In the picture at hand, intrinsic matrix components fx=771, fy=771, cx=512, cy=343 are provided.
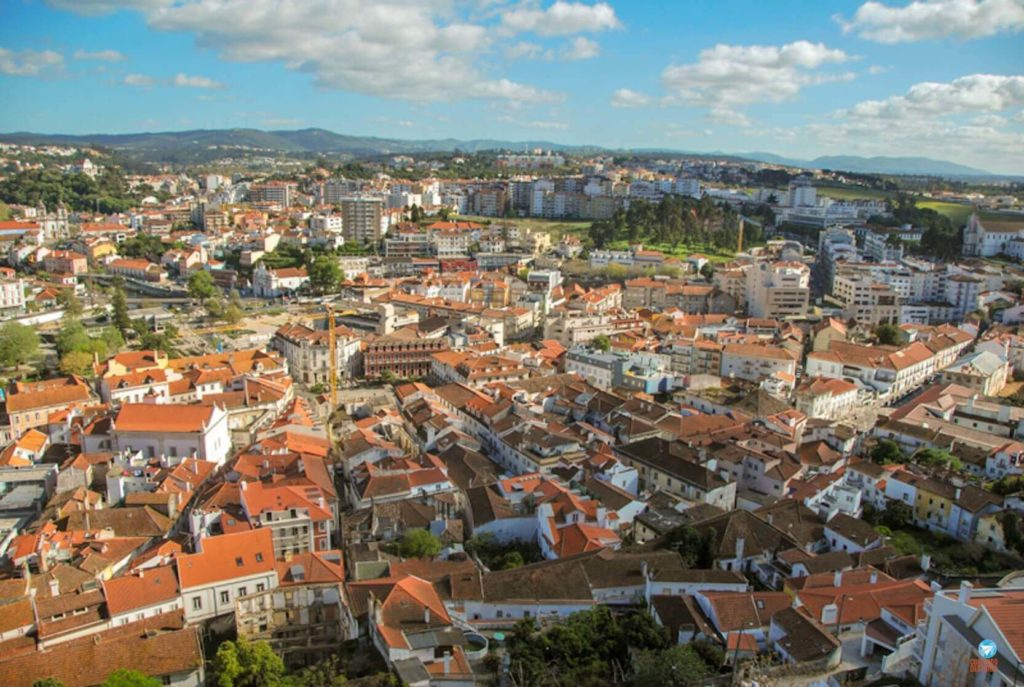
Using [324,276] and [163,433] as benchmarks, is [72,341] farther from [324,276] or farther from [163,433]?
[324,276]

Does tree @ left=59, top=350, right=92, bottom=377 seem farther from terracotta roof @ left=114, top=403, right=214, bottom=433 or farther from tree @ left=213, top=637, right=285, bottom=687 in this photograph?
tree @ left=213, top=637, right=285, bottom=687

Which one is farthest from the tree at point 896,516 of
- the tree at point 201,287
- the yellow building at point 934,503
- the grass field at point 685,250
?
the tree at point 201,287

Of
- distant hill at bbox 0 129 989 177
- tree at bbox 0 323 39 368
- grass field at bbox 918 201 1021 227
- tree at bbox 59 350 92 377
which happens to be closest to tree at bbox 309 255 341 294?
tree at bbox 0 323 39 368

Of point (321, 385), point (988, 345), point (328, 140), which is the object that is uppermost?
point (328, 140)

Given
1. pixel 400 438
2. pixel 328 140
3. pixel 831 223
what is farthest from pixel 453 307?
pixel 328 140

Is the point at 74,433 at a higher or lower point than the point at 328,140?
lower

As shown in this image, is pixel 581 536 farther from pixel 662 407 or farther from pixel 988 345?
pixel 988 345
